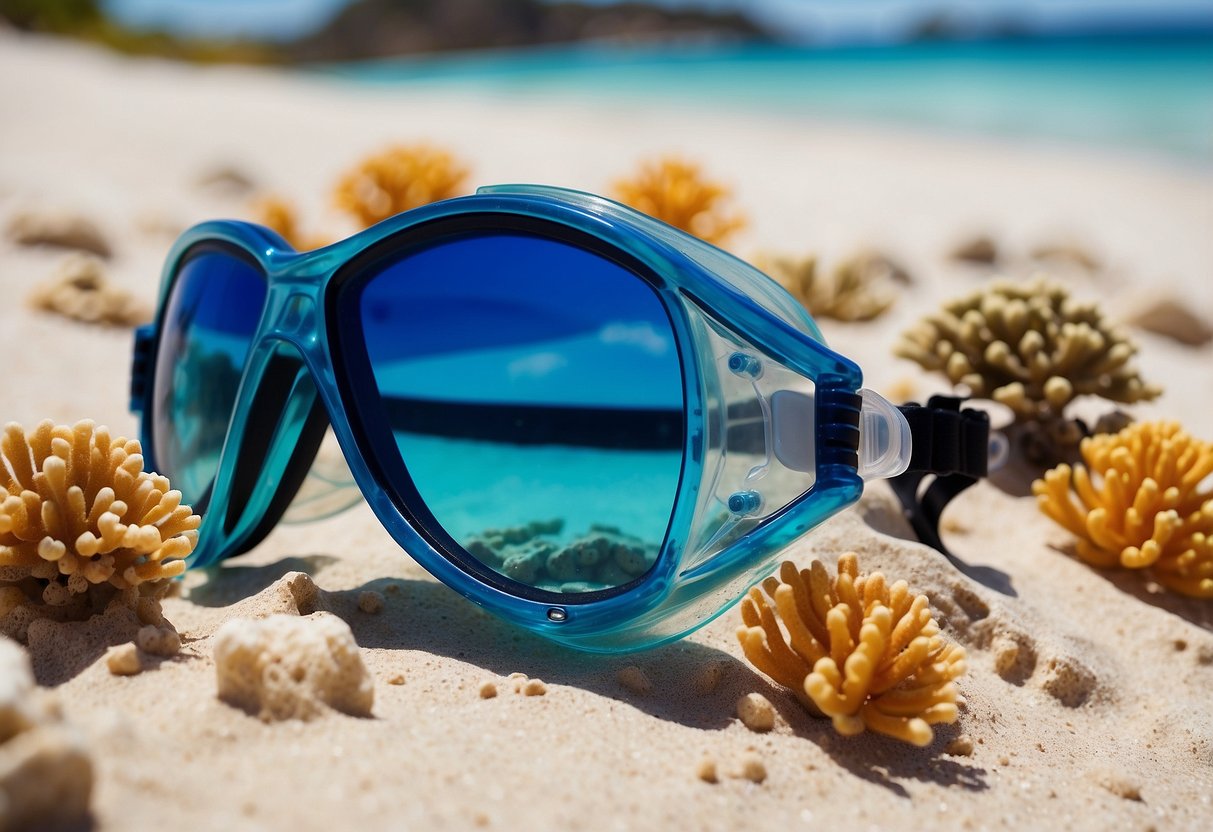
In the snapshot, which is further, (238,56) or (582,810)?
(238,56)

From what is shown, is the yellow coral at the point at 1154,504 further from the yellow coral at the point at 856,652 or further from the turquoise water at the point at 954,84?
the turquoise water at the point at 954,84

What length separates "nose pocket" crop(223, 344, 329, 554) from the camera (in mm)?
2406

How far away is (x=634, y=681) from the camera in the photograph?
6.51 feet

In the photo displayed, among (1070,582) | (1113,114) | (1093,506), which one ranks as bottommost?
(1070,582)

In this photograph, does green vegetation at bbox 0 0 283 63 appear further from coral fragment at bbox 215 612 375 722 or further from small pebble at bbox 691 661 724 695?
small pebble at bbox 691 661 724 695

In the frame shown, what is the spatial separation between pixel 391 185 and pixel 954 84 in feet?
88.5

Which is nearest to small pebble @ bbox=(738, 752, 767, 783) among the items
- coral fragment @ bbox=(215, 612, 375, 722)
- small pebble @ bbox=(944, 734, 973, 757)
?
small pebble @ bbox=(944, 734, 973, 757)

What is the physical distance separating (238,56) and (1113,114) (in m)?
18.9

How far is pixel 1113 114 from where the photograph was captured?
853 inches

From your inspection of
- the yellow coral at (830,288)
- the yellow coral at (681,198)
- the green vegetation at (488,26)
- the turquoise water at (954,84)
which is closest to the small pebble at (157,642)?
the yellow coral at (830,288)

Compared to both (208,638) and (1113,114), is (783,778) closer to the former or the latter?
(208,638)

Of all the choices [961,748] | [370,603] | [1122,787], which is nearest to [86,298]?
[370,603]

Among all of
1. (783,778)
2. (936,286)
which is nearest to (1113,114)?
(936,286)

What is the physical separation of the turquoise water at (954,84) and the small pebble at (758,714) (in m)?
15.9
